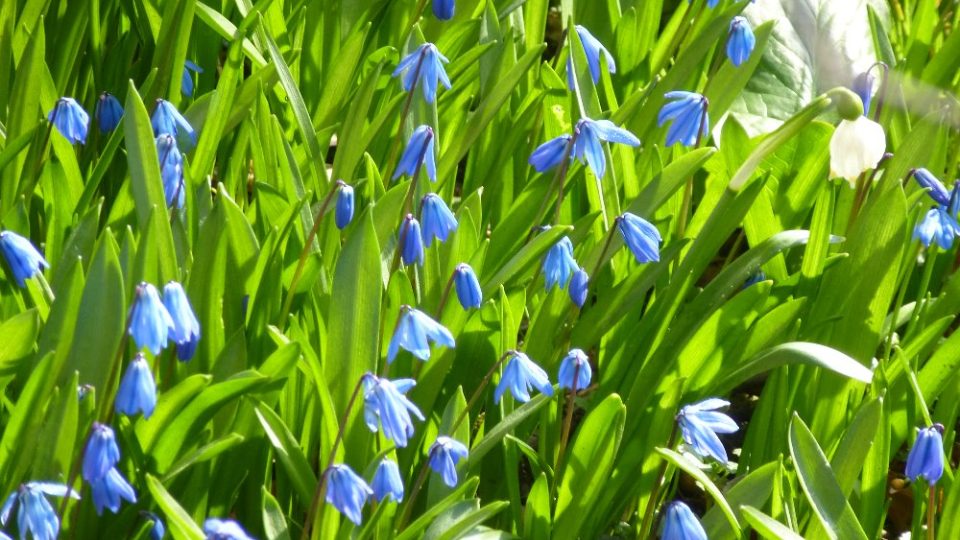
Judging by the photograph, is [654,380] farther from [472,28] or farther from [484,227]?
[472,28]

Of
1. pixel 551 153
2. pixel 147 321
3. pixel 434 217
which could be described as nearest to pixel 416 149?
pixel 434 217

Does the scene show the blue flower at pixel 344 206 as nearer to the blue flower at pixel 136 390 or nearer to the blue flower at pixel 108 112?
the blue flower at pixel 136 390

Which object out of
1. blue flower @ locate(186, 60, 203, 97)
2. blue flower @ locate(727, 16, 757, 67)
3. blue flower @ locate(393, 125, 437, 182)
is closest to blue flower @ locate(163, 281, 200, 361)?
blue flower @ locate(393, 125, 437, 182)

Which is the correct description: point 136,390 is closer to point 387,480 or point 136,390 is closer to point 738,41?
point 387,480

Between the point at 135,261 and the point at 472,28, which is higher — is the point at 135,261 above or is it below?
below

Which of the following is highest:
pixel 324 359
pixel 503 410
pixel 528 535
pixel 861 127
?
pixel 861 127

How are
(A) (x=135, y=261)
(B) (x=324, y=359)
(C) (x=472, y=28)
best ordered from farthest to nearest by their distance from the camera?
(C) (x=472, y=28), (B) (x=324, y=359), (A) (x=135, y=261)

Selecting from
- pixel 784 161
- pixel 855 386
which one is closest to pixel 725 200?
pixel 855 386

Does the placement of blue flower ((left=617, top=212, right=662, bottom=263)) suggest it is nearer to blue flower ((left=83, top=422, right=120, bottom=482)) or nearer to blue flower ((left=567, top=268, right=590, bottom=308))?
blue flower ((left=567, top=268, right=590, bottom=308))
